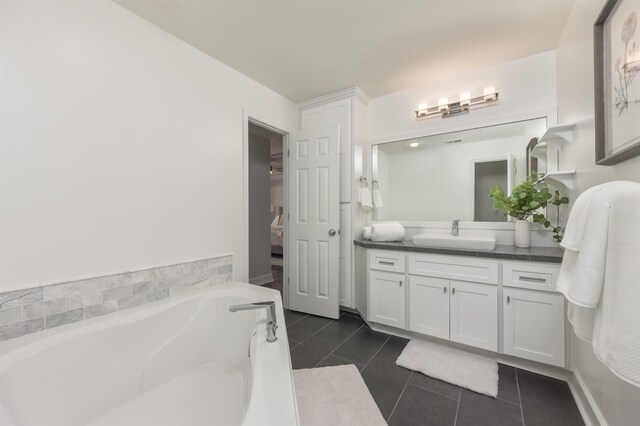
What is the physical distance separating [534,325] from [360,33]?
2432 millimetres

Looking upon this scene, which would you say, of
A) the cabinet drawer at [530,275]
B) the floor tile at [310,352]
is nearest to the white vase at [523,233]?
the cabinet drawer at [530,275]

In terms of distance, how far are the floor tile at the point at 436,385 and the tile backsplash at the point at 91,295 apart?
5.54ft

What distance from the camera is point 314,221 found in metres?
2.83

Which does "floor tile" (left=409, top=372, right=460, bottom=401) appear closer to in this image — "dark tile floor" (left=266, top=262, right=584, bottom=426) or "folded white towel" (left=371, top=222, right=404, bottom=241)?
"dark tile floor" (left=266, top=262, right=584, bottom=426)

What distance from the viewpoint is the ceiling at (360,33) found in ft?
5.37

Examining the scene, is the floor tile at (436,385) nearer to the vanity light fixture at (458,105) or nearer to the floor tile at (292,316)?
the floor tile at (292,316)

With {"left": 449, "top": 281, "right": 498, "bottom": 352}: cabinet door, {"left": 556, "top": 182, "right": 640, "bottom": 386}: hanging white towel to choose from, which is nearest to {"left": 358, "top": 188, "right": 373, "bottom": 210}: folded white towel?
{"left": 449, "top": 281, "right": 498, "bottom": 352}: cabinet door

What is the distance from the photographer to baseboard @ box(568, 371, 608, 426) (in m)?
1.26

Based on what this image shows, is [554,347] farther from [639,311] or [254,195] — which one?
[254,195]

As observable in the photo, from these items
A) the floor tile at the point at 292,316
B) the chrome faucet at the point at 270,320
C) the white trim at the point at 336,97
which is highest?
the white trim at the point at 336,97

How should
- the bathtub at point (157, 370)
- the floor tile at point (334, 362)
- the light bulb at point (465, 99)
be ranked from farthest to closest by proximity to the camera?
the light bulb at point (465, 99), the floor tile at point (334, 362), the bathtub at point (157, 370)

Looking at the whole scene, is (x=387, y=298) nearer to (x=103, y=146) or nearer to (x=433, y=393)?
(x=433, y=393)

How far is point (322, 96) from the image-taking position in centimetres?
291

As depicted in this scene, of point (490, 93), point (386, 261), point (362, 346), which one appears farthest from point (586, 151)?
point (362, 346)
